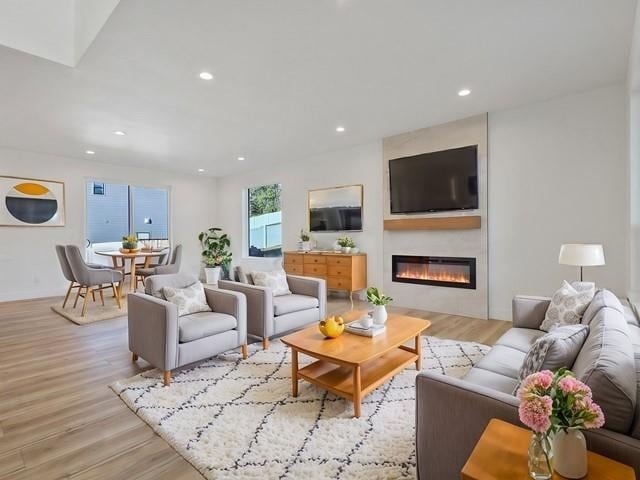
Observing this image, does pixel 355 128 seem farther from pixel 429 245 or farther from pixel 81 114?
pixel 81 114

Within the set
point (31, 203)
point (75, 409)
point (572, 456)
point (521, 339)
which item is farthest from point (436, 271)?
point (31, 203)

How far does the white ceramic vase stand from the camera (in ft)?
2.90

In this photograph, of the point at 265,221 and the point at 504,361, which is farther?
the point at 265,221

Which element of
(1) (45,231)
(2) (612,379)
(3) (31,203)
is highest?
(3) (31,203)

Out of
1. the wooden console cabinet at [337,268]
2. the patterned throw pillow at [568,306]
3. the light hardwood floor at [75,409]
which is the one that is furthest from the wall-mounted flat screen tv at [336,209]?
the patterned throw pillow at [568,306]

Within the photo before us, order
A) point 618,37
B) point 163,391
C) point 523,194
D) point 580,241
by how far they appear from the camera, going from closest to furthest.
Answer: point 163,391
point 618,37
point 580,241
point 523,194

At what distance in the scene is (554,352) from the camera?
1.38 metres

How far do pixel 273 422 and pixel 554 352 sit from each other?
160 cm

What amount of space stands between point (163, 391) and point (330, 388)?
1280 millimetres

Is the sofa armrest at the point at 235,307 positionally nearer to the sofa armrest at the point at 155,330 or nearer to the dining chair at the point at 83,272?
the sofa armrest at the point at 155,330

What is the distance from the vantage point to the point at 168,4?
223cm

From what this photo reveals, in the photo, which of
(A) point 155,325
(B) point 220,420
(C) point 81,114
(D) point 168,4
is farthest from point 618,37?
(C) point 81,114

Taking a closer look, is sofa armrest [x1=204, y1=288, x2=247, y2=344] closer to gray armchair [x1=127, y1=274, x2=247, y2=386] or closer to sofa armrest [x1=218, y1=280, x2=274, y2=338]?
gray armchair [x1=127, y1=274, x2=247, y2=386]

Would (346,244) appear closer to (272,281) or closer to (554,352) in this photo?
(272,281)
